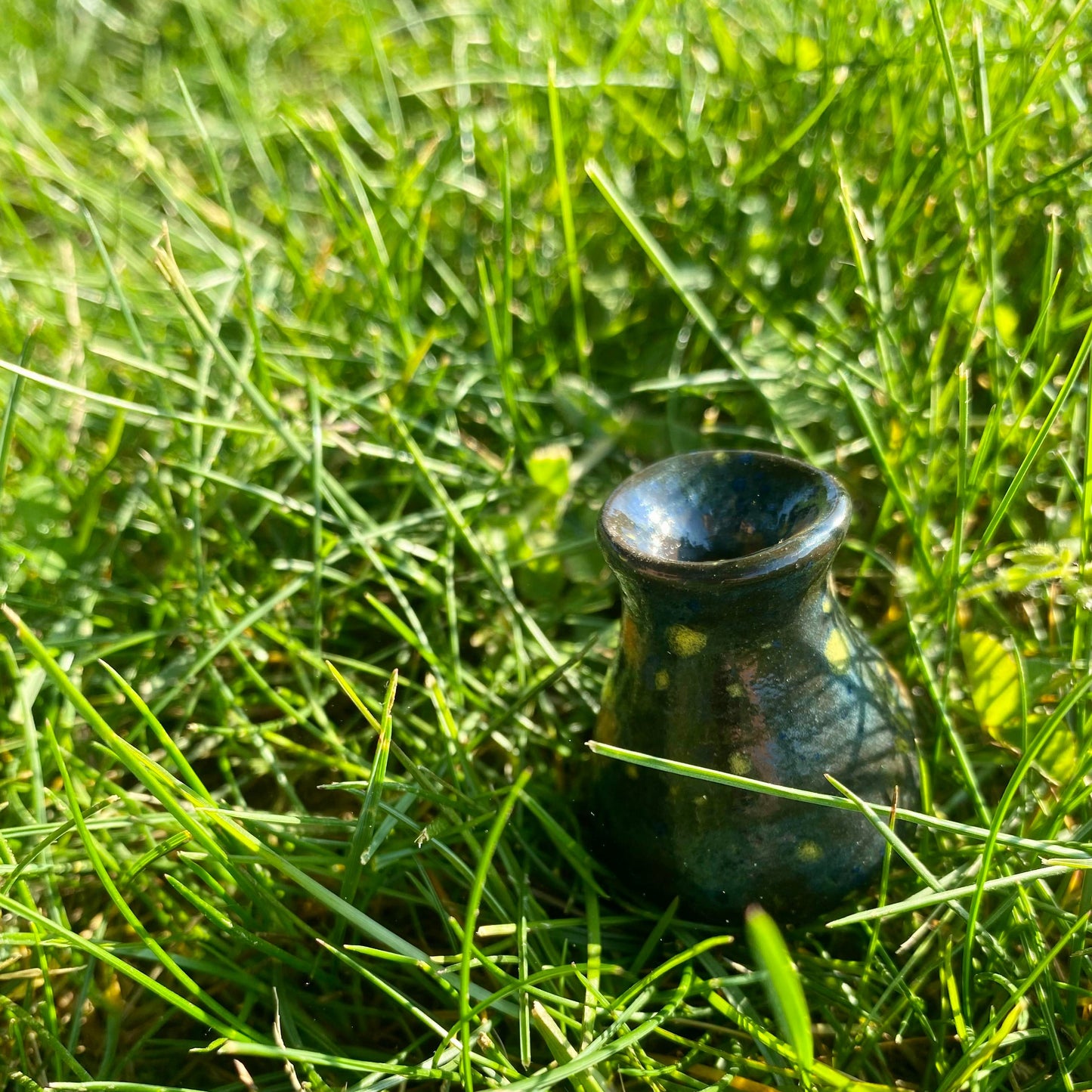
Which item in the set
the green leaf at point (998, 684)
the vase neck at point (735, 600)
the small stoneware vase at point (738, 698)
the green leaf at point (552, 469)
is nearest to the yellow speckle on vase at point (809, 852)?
the small stoneware vase at point (738, 698)

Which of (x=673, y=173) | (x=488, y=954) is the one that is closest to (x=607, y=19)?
(x=673, y=173)

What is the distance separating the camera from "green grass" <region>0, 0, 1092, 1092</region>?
3.75ft

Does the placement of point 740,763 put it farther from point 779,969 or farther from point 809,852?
point 779,969

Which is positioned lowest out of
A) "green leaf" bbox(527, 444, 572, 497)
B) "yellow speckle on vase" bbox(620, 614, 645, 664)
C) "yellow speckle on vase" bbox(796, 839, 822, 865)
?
"yellow speckle on vase" bbox(796, 839, 822, 865)

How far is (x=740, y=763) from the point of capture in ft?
3.64

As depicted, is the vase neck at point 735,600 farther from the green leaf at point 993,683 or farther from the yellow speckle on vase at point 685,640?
the green leaf at point 993,683

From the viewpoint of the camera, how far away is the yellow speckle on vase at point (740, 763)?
1109 mm

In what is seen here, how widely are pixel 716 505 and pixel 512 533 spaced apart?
0.52m

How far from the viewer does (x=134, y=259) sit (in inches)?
85.7

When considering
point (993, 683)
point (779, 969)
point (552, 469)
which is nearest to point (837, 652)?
point (993, 683)

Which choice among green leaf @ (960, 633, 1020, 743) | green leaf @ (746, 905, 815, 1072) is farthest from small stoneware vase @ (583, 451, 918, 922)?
green leaf @ (746, 905, 815, 1072)

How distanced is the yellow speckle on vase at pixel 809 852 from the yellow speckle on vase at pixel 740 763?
4.2 inches

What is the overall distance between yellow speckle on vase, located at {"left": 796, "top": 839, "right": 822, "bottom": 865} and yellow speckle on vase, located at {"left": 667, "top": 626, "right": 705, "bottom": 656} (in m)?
0.24

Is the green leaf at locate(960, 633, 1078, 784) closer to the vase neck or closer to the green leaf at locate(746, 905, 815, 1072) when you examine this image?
the vase neck
